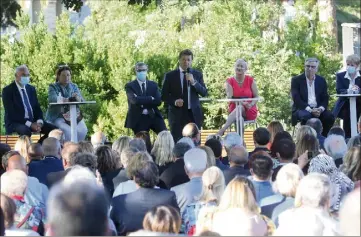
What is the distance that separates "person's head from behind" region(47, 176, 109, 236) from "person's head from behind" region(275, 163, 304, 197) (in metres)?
2.67

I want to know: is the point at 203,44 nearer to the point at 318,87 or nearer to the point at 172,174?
the point at 318,87

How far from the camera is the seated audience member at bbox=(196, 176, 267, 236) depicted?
6.15 metres

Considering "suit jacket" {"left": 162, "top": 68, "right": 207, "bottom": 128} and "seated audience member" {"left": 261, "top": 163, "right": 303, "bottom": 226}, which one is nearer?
"seated audience member" {"left": 261, "top": 163, "right": 303, "bottom": 226}

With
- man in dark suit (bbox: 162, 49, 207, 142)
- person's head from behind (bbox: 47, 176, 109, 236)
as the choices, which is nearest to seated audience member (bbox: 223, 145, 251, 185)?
person's head from behind (bbox: 47, 176, 109, 236)

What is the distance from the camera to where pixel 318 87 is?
537 inches

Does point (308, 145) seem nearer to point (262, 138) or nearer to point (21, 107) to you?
point (262, 138)

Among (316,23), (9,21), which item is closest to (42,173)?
(316,23)

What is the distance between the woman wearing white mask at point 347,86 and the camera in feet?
44.4

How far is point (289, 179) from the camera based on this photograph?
274 inches

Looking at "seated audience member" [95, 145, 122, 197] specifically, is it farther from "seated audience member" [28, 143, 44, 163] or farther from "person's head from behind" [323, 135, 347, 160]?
"person's head from behind" [323, 135, 347, 160]

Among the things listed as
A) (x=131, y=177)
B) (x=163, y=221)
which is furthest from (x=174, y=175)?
(x=163, y=221)

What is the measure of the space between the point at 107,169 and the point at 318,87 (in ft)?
18.0

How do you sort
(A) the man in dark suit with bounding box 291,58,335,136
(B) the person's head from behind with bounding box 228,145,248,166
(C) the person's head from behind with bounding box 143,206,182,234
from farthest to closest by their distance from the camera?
(A) the man in dark suit with bounding box 291,58,335,136, (B) the person's head from behind with bounding box 228,145,248,166, (C) the person's head from behind with bounding box 143,206,182,234

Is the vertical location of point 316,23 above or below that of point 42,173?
above
